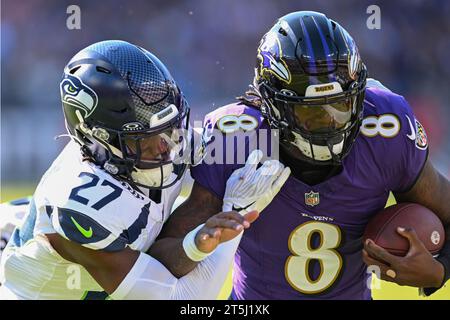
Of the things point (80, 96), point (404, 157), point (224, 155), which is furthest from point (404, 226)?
point (80, 96)

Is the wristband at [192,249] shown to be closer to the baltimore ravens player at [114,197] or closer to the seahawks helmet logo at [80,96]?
the baltimore ravens player at [114,197]

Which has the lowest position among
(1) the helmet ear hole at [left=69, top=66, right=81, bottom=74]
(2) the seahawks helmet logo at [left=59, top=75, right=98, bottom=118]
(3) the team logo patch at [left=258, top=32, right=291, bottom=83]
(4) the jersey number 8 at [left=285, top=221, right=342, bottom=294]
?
(4) the jersey number 8 at [left=285, top=221, right=342, bottom=294]

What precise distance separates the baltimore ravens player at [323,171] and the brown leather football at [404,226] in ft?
0.16

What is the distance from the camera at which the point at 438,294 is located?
4633mm

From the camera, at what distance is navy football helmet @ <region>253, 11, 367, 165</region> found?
107 inches

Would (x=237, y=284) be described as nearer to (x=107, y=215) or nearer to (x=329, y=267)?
(x=329, y=267)

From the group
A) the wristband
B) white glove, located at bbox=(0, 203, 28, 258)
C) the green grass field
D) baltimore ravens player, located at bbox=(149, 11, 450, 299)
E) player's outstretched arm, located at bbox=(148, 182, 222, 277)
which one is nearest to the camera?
the wristband

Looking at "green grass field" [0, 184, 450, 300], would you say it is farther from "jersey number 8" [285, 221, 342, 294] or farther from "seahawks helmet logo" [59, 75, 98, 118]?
"seahawks helmet logo" [59, 75, 98, 118]

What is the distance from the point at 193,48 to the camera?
8.99 metres

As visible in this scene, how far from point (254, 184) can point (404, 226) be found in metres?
0.57

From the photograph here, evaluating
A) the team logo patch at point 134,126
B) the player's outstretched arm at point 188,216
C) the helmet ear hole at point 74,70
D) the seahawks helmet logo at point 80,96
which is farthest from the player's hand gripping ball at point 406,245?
the helmet ear hole at point 74,70

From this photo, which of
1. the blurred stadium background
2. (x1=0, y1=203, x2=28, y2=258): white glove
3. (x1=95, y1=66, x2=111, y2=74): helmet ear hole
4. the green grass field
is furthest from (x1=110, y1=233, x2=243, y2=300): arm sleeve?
the blurred stadium background

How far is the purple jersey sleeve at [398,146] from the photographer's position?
2.83 metres

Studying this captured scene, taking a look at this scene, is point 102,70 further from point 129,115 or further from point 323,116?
point 323,116
